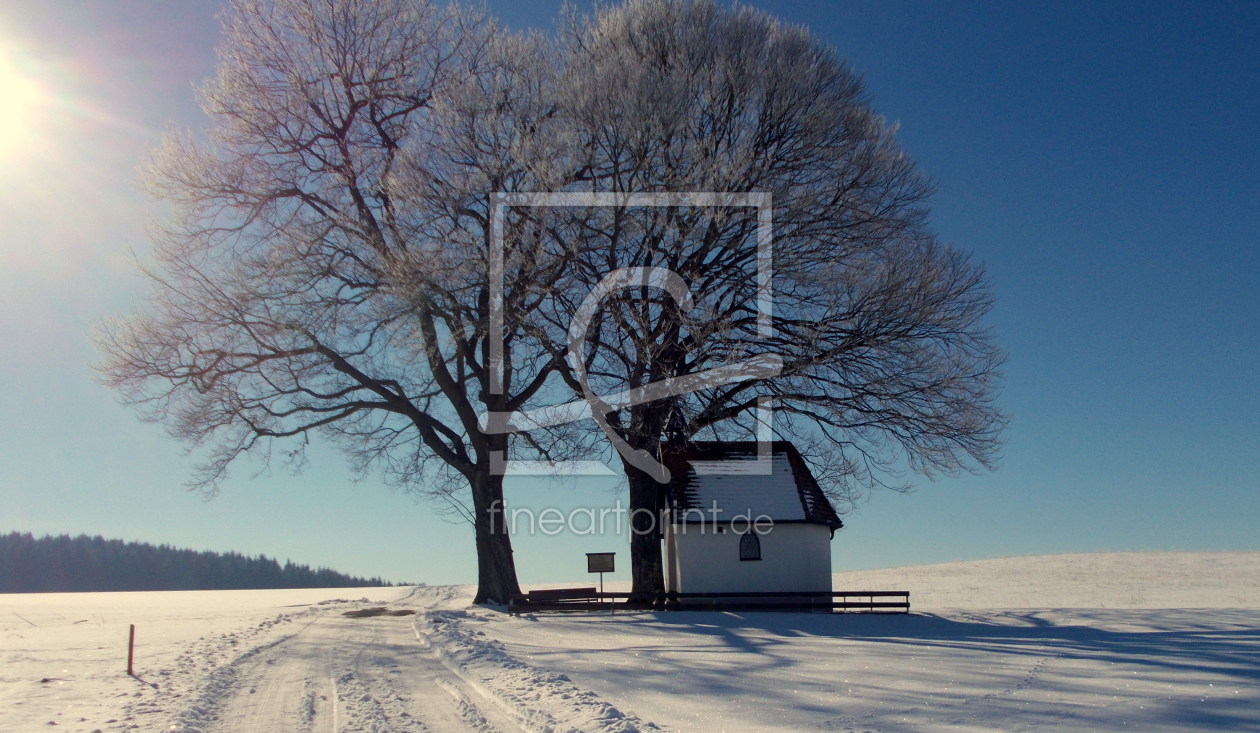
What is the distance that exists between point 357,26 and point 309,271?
7121 mm

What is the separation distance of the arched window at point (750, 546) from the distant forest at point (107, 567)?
4670cm

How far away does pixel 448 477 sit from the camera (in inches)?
1043

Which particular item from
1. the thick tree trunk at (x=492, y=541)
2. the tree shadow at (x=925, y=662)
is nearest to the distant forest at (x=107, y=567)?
the thick tree trunk at (x=492, y=541)

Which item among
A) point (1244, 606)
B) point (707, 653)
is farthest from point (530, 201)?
point (1244, 606)

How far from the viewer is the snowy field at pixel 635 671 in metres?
9.35

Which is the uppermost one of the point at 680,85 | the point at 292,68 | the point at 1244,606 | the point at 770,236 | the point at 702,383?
the point at 292,68

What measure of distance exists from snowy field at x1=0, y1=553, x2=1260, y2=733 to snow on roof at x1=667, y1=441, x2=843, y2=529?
3302mm

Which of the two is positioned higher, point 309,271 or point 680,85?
point 680,85

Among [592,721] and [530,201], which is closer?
[592,721]

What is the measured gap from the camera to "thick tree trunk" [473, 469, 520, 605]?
2500cm

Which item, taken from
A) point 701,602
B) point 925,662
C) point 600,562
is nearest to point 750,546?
point 701,602

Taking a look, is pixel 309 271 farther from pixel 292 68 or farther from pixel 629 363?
pixel 629 363

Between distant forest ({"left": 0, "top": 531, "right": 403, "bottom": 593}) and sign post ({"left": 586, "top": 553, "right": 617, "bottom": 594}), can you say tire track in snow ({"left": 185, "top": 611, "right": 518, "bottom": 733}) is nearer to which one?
sign post ({"left": 586, "top": 553, "right": 617, "bottom": 594})

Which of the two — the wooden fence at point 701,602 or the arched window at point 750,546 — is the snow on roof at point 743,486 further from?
the wooden fence at point 701,602
